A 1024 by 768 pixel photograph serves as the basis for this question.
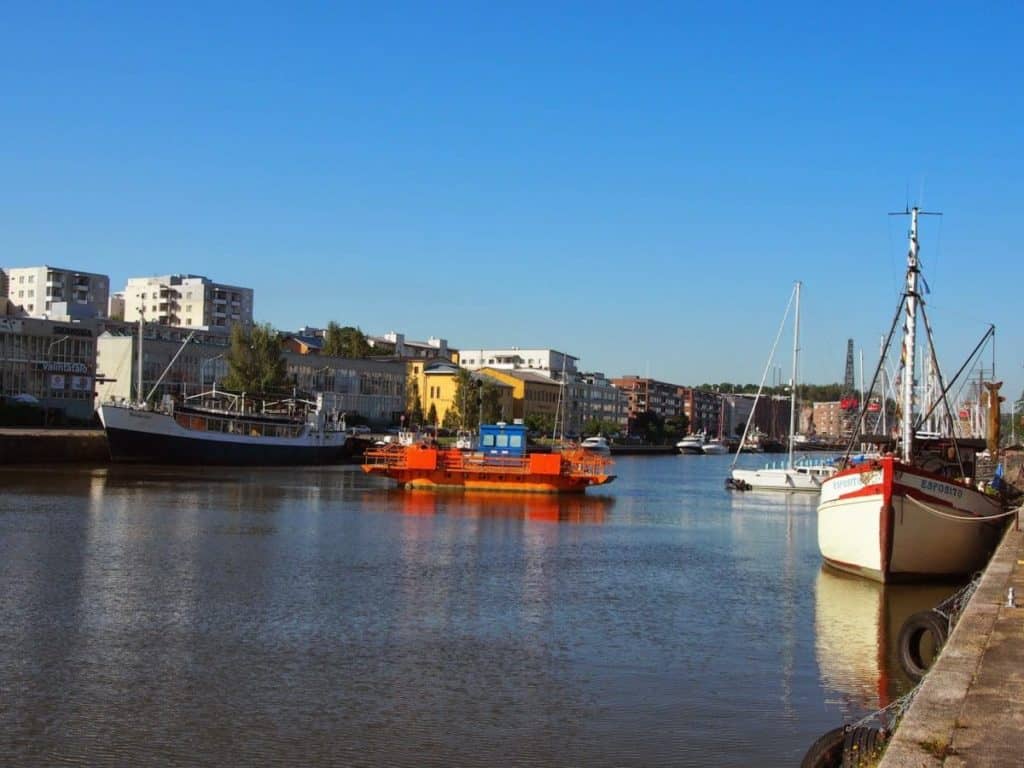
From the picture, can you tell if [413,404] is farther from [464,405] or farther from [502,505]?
[502,505]

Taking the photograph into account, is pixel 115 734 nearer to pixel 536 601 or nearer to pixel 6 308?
pixel 536 601

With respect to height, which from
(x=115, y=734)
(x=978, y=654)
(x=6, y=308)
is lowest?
(x=115, y=734)

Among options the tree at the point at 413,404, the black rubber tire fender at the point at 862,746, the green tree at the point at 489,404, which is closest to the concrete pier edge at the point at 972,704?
the black rubber tire fender at the point at 862,746

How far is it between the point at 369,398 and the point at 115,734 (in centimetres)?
13510

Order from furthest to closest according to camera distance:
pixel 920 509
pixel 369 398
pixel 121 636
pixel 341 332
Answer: pixel 341 332 < pixel 369 398 < pixel 920 509 < pixel 121 636

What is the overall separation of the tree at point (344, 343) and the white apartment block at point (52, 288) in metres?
37.3

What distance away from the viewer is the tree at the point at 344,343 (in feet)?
528

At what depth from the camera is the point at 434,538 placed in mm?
41969

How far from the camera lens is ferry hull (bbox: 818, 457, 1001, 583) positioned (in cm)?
2975

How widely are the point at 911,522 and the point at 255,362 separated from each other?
97.1 m

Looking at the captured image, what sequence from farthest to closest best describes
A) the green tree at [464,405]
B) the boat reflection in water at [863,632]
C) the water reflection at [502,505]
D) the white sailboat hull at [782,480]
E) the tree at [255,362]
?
the green tree at [464,405] < the tree at [255,362] < the white sailboat hull at [782,480] < the water reflection at [502,505] < the boat reflection in water at [863,632]

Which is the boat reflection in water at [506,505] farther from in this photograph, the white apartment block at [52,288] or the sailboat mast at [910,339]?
the white apartment block at [52,288]

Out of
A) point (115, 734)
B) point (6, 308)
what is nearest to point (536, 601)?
point (115, 734)

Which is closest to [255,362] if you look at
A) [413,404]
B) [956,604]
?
[413,404]
